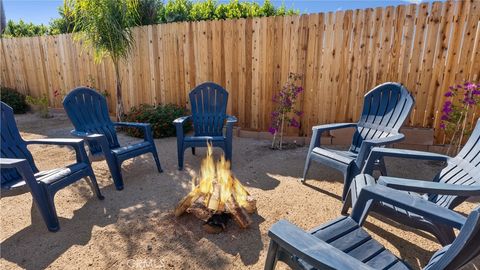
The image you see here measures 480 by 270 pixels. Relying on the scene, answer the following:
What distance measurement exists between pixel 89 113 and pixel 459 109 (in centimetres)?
446

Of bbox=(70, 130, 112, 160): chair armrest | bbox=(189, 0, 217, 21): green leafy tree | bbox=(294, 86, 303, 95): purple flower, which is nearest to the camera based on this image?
bbox=(70, 130, 112, 160): chair armrest

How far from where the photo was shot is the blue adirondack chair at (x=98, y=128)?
2805mm

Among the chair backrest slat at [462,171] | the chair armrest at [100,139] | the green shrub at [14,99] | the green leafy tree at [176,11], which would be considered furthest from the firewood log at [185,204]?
the green leafy tree at [176,11]

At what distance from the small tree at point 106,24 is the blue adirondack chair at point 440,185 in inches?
169

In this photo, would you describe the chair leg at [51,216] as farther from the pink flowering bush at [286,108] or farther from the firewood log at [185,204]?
the pink flowering bush at [286,108]

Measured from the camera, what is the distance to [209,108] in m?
3.76

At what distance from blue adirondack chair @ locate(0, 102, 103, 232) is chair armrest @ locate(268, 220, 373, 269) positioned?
Result: 6.09 feet

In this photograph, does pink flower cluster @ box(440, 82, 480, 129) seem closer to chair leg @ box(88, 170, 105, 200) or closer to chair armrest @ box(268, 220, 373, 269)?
chair armrest @ box(268, 220, 373, 269)

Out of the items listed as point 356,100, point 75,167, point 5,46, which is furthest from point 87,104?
point 5,46

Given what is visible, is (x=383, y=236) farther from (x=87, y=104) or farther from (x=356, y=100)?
(x=87, y=104)

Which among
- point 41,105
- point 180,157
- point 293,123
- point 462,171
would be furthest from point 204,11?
point 462,171

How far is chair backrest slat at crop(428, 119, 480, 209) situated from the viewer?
1767 millimetres

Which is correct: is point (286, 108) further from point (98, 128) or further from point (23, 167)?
point (23, 167)

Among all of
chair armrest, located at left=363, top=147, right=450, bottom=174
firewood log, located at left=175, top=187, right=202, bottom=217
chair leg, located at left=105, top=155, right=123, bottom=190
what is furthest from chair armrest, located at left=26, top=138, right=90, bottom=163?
chair armrest, located at left=363, top=147, right=450, bottom=174
